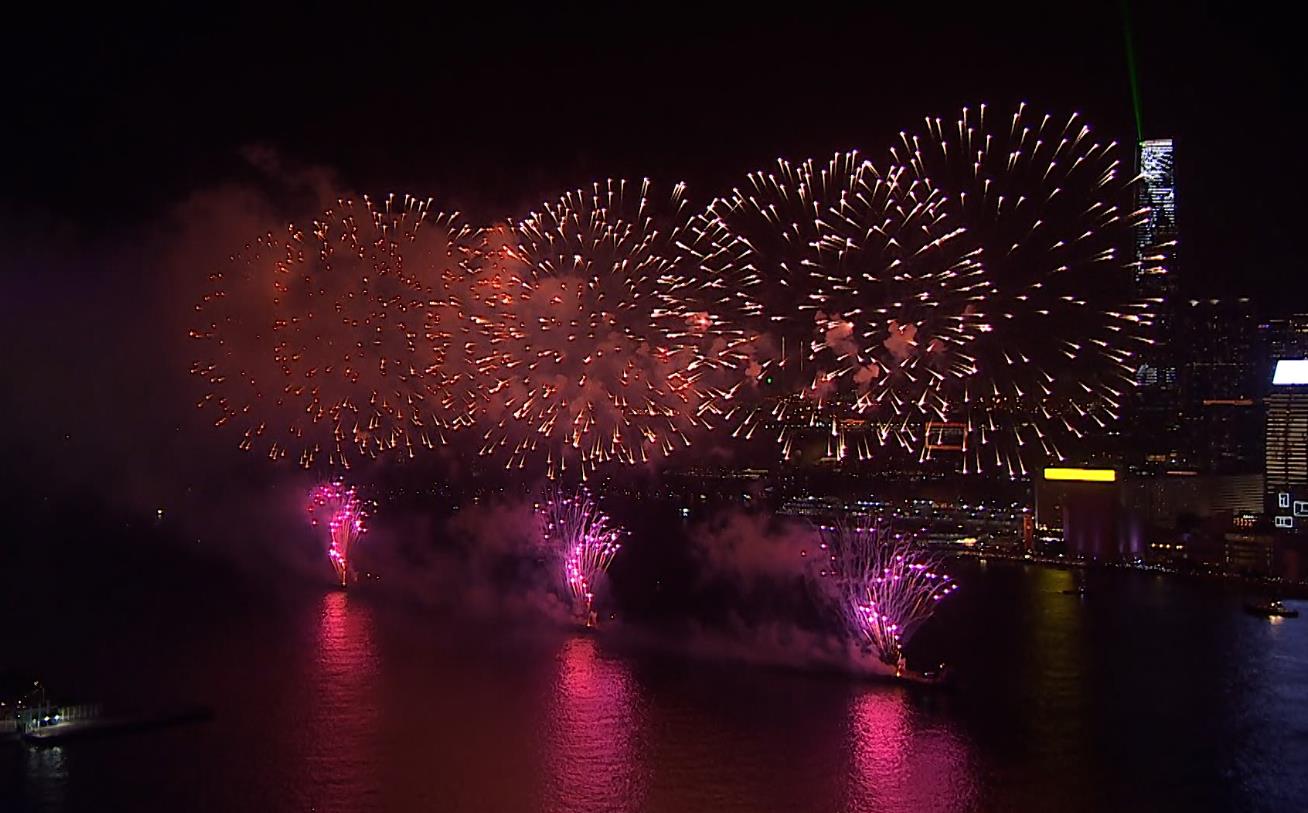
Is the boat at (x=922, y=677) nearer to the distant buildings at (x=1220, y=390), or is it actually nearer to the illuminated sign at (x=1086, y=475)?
the illuminated sign at (x=1086, y=475)

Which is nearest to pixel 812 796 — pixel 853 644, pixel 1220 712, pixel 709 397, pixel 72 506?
pixel 853 644

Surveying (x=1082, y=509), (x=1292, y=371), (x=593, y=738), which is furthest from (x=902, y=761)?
(x=1292, y=371)

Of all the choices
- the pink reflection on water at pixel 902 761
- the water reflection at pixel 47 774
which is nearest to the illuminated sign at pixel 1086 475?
the pink reflection on water at pixel 902 761

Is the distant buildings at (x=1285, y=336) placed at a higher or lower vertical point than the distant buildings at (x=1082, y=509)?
higher

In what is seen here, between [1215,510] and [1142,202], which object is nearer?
[1215,510]

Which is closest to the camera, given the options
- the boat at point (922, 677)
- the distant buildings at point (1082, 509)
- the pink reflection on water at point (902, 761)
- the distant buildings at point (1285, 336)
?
the pink reflection on water at point (902, 761)

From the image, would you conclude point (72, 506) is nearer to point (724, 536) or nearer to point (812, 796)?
point (724, 536)
